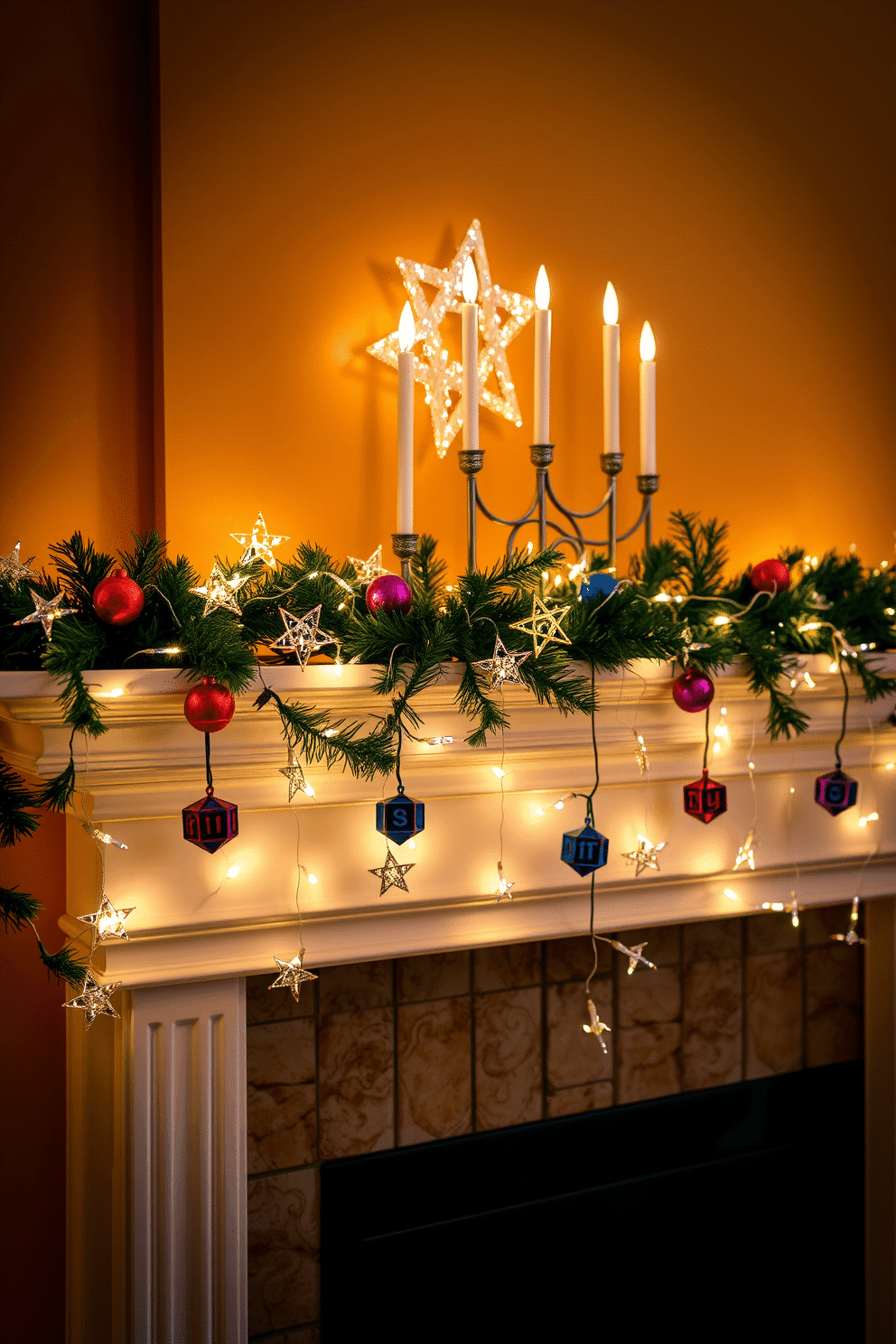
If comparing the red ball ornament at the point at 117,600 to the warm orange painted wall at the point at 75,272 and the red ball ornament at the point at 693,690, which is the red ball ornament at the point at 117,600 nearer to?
the warm orange painted wall at the point at 75,272

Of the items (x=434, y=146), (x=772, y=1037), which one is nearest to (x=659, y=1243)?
(x=772, y=1037)

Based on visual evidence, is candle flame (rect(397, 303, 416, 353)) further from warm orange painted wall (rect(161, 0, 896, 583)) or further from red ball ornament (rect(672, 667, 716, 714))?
red ball ornament (rect(672, 667, 716, 714))

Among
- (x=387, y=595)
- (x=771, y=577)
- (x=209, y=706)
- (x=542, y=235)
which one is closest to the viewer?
(x=209, y=706)

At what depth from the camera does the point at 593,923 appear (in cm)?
114

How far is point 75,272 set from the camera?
1.06 metres

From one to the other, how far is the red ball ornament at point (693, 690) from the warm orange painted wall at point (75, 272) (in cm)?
68

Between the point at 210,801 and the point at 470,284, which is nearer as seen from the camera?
the point at 210,801

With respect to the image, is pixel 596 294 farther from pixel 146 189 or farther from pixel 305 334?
pixel 146 189

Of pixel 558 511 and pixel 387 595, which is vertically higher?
pixel 558 511

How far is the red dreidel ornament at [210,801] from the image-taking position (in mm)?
788

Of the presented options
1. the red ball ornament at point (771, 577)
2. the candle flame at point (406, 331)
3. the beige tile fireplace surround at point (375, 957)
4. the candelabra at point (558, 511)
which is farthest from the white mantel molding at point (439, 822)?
the candle flame at point (406, 331)

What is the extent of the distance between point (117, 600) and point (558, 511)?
0.67 meters

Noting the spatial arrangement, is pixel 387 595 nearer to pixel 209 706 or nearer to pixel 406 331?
pixel 209 706

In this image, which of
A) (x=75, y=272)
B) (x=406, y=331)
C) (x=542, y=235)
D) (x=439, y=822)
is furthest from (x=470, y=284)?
(x=439, y=822)
